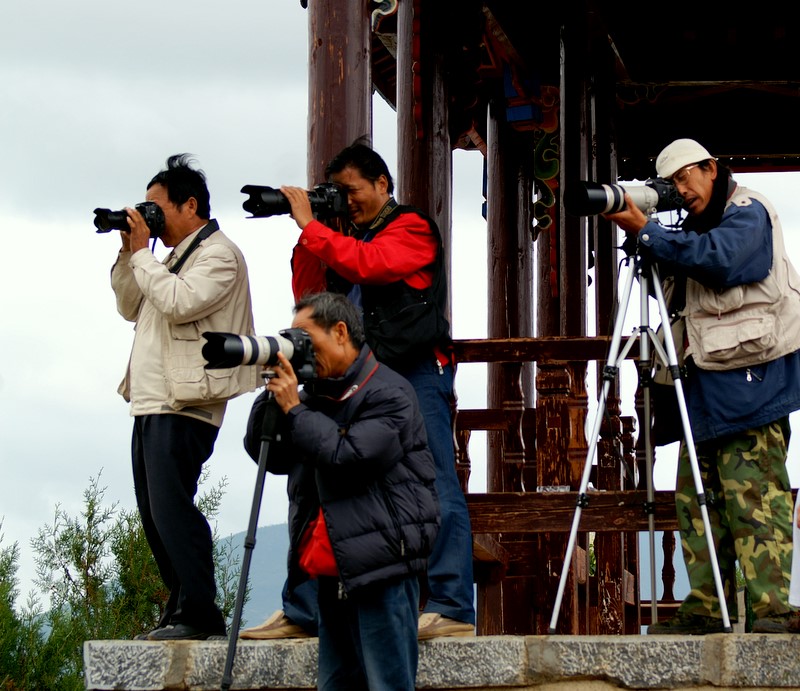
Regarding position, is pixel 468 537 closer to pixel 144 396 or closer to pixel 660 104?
pixel 144 396

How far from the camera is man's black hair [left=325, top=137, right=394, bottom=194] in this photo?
6082 mm

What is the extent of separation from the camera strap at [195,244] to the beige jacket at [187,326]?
0.02 metres

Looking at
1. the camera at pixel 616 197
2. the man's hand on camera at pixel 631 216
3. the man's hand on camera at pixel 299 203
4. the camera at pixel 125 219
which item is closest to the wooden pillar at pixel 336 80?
the man's hand on camera at pixel 299 203

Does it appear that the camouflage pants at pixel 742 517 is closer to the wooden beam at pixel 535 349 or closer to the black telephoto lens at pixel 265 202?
the wooden beam at pixel 535 349

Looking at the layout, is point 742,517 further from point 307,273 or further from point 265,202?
point 265,202

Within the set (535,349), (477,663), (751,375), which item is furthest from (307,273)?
(751,375)

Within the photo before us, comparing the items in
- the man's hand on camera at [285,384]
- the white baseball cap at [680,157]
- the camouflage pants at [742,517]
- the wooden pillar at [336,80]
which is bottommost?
the camouflage pants at [742,517]

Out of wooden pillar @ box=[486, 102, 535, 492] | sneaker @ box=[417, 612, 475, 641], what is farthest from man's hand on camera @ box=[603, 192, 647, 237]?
wooden pillar @ box=[486, 102, 535, 492]

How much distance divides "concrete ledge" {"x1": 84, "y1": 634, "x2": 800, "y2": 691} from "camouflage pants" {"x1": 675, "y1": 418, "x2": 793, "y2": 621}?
0.87ft

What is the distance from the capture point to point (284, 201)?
19.7 ft

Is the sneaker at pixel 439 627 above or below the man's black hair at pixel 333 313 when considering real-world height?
below

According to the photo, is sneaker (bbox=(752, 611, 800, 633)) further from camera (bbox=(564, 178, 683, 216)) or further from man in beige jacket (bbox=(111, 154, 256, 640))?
man in beige jacket (bbox=(111, 154, 256, 640))

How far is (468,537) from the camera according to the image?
5.93m

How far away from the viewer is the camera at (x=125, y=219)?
6.18 meters
